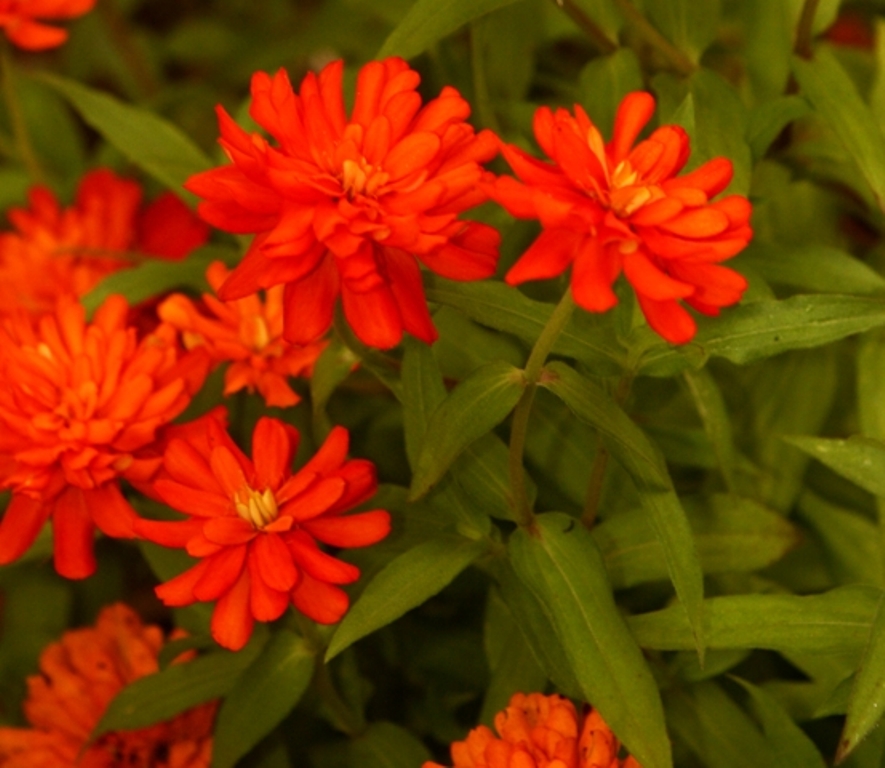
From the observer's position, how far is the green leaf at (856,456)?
0.64m

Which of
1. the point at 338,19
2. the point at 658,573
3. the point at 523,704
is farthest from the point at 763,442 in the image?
the point at 338,19

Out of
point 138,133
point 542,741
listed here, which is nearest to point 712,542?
point 542,741

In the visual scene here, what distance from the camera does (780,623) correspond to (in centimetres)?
64

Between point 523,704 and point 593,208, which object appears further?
point 523,704

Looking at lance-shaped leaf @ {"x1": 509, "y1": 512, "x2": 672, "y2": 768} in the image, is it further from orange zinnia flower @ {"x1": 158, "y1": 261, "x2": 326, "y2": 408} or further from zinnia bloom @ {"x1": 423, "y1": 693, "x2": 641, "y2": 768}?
orange zinnia flower @ {"x1": 158, "y1": 261, "x2": 326, "y2": 408}

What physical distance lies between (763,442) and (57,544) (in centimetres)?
48

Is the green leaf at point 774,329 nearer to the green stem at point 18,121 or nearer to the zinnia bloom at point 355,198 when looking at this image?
the zinnia bloom at point 355,198

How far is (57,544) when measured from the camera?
0.63m

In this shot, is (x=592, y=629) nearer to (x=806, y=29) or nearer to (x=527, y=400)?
(x=527, y=400)

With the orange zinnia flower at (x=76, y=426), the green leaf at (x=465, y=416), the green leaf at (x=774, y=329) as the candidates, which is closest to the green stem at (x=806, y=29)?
the green leaf at (x=774, y=329)

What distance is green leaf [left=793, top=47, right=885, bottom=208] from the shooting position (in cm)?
73

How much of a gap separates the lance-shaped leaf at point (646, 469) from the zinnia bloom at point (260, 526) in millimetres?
106

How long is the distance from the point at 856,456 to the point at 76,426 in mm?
421

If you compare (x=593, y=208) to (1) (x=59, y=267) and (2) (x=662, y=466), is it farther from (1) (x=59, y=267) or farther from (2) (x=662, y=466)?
(1) (x=59, y=267)
